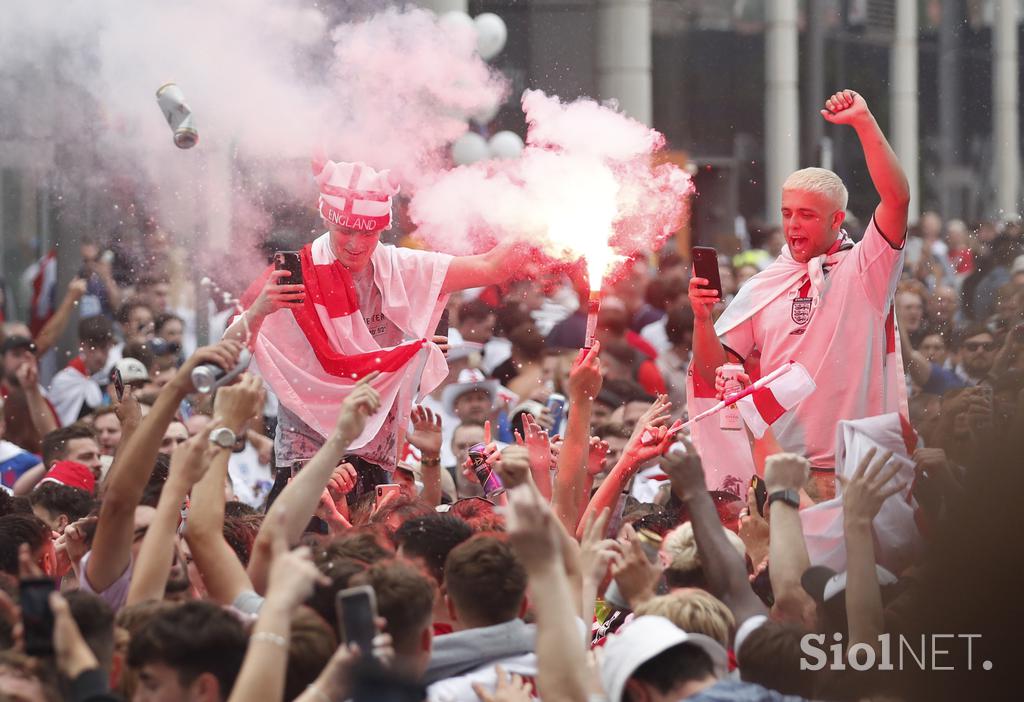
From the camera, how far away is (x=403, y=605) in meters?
3.92

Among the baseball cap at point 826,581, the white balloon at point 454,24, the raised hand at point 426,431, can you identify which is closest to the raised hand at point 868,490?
the baseball cap at point 826,581

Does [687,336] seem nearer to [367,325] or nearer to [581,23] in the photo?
[367,325]

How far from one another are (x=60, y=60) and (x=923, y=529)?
20.0 feet

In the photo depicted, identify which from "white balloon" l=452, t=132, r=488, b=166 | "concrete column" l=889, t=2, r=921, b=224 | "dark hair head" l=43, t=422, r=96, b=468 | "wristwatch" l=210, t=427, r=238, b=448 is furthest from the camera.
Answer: "concrete column" l=889, t=2, r=921, b=224

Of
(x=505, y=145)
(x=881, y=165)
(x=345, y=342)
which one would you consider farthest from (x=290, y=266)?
(x=505, y=145)

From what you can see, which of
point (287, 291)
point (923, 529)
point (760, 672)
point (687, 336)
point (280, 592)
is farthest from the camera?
point (687, 336)

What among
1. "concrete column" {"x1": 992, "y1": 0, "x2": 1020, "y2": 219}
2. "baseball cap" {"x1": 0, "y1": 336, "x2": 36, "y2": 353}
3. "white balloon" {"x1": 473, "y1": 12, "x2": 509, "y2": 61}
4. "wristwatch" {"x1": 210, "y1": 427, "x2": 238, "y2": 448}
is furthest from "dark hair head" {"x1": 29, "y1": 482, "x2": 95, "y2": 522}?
"concrete column" {"x1": 992, "y1": 0, "x2": 1020, "y2": 219}

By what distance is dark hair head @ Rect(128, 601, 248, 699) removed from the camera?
12.4 feet

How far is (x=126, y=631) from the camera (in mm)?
4129

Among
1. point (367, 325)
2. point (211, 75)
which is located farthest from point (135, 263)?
point (367, 325)

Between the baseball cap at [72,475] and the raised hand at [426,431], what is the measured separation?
1550 mm

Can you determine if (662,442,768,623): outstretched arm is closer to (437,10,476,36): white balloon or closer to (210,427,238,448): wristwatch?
(210,427,238,448): wristwatch

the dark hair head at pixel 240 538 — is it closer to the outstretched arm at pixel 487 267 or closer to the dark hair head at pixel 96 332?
the outstretched arm at pixel 487 267

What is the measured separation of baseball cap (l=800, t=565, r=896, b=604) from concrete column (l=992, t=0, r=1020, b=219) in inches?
605
